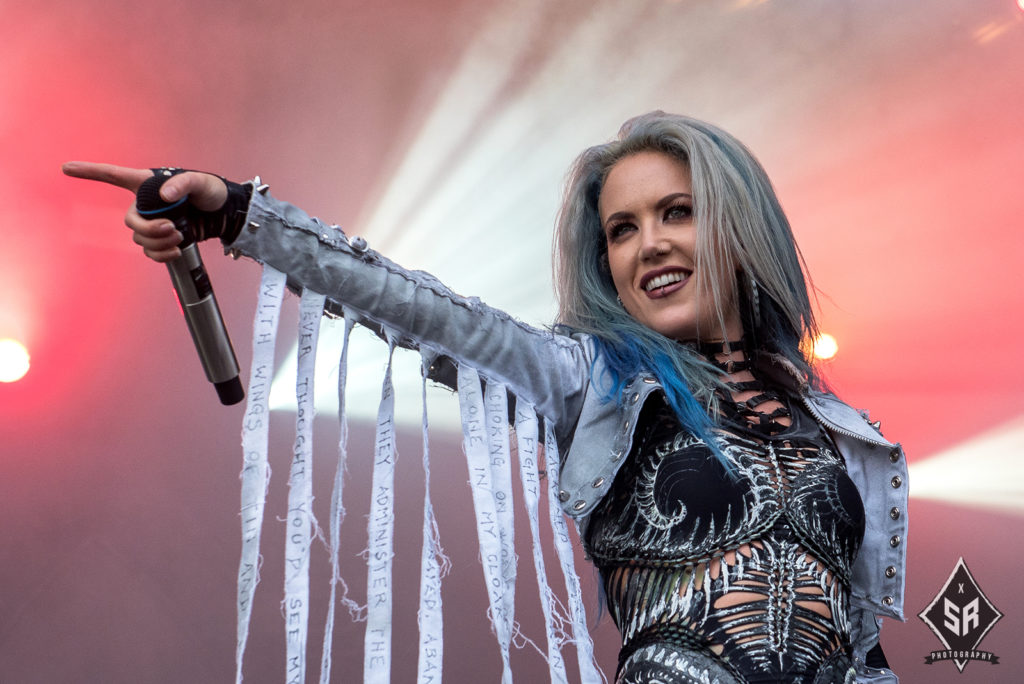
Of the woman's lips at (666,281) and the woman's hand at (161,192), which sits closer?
the woman's hand at (161,192)

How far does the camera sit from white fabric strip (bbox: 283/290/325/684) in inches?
39.1

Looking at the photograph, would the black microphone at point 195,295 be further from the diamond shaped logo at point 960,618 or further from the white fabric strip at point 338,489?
the diamond shaped logo at point 960,618

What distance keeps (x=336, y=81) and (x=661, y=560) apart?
6.23 feet

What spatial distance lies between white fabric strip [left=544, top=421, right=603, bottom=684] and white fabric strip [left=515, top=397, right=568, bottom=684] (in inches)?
1.0

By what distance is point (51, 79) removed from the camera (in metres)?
2.43

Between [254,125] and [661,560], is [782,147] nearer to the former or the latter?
[254,125]

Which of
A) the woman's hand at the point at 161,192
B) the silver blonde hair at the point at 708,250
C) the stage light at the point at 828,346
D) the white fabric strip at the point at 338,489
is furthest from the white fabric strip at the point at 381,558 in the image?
the stage light at the point at 828,346

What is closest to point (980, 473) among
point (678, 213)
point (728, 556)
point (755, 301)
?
point (755, 301)

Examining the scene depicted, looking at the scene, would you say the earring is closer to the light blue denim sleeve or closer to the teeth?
the teeth

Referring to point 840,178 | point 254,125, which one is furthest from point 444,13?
point 840,178

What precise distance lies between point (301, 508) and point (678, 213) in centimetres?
75

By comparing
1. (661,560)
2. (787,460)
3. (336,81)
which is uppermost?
(336,81)

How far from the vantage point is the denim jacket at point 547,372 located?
1.07 metres

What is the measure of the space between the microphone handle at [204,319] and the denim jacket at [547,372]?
0.24ft
